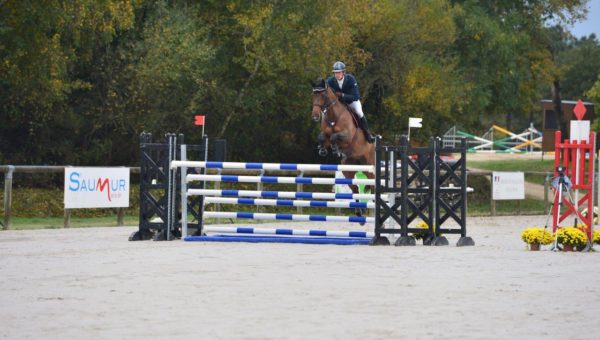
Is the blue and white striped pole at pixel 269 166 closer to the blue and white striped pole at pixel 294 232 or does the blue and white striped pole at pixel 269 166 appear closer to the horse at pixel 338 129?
the blue and white striped pole at pixel 294 232

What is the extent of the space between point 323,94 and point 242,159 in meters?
19.3

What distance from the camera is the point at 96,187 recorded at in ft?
75.8

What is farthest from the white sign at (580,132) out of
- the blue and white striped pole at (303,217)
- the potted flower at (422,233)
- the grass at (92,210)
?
the grass at (92,210)

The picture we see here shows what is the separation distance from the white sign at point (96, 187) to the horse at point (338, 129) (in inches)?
174

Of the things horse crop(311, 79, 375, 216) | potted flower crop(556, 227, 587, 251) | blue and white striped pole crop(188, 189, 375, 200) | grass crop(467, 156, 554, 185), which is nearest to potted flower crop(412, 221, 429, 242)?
blue and white striped pole crop(188, 189, 375, 200)

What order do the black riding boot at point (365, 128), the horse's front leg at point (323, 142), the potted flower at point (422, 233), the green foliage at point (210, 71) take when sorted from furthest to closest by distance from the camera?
1. the green foliage at point (210, 71)
2. the black riding boot at point (365, 128)
3. the horse's front leg at point (323, 142)
4. the potted flower at point (422, 233)

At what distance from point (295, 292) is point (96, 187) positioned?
12991mm

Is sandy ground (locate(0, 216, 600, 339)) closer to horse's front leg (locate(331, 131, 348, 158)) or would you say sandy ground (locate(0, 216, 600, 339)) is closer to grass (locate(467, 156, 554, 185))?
horse's front leg (locate(331, 131, 348, 158))

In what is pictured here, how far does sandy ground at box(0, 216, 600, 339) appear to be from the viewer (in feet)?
28.1

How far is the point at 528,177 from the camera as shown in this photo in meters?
53.3

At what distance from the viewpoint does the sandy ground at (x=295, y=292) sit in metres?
8.57

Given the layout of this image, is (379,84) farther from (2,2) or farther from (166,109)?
(2,2)

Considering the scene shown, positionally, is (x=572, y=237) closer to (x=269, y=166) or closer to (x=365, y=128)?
(x=269, y=166)

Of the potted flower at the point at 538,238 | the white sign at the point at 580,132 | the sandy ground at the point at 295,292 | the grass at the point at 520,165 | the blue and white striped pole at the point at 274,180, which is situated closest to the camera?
the sandy ground at the point at 295,292
